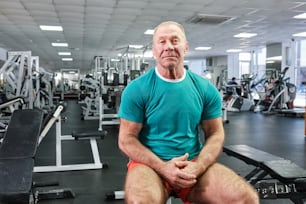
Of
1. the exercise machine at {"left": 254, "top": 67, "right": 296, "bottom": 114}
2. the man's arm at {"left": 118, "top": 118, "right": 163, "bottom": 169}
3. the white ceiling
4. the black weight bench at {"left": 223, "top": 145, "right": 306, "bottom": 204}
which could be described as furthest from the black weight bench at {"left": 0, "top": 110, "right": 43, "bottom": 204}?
the exercise machine at {"left": 254, "top": 67, "right": 296, "bottom": 114}

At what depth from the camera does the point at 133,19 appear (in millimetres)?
7398

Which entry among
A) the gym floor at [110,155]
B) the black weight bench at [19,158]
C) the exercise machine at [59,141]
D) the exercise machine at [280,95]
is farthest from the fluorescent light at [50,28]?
the exercise machine at [280,95]

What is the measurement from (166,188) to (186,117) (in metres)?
0.31

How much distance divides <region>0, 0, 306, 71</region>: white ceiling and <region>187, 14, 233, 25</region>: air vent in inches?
6.0

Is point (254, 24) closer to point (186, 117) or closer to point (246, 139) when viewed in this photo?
point (246, 139)

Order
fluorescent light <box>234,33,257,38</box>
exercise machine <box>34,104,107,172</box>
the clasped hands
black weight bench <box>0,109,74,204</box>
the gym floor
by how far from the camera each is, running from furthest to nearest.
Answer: fluorescent light <box>234,33,257,38</box>, exercise machine <box>34,104,107,172</box>, the gym floor, black weight bench <box>0,109,74,204</box>, the clasped hands

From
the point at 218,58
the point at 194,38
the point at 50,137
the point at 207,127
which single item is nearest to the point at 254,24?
the point at 194,38

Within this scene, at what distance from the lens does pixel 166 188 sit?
1311 millimetres

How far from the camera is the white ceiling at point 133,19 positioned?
19.9ft

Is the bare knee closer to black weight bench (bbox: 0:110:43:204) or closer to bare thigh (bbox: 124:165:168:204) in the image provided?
bare thigh (bbox: 124:165:168:204)

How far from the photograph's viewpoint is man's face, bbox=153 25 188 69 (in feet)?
4.57

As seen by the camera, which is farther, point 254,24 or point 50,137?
point 254,24

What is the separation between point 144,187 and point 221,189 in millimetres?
310

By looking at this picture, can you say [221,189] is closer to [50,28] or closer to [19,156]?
[19,156]
